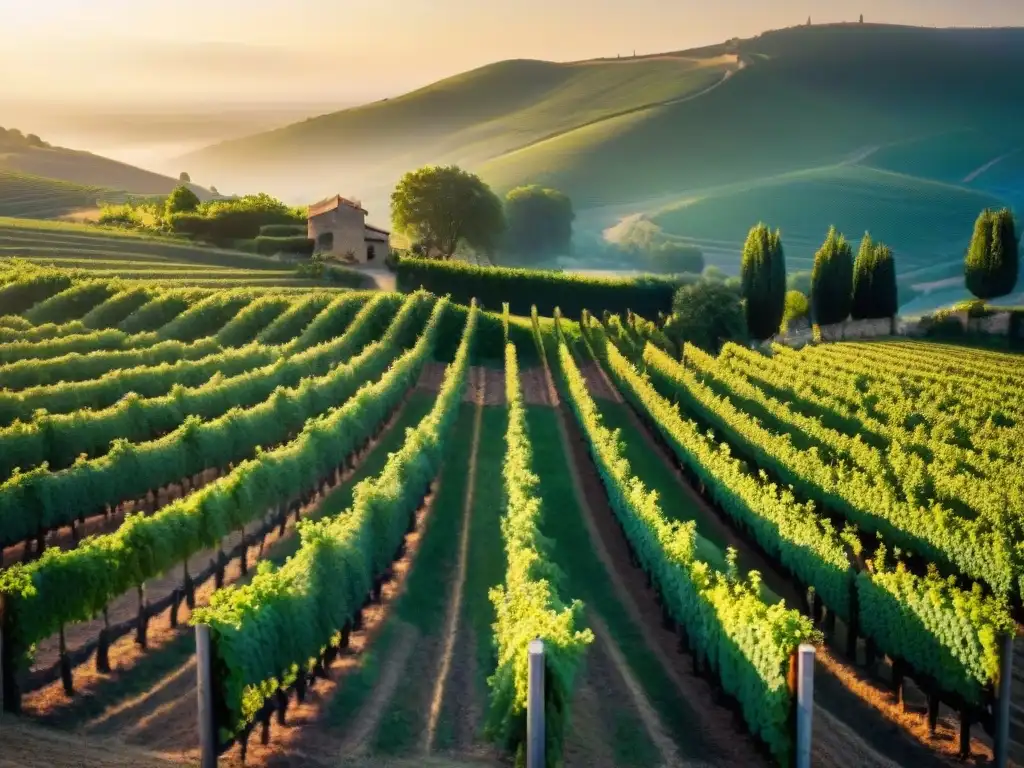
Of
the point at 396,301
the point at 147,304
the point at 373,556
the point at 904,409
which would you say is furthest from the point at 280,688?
the point at 396,301

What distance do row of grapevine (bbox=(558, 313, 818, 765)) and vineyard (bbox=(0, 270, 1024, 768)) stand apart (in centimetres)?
6

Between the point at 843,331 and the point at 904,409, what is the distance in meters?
45.6

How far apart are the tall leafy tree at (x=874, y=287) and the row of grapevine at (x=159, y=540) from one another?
5753 centimetres

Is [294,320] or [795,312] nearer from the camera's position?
[294,320]

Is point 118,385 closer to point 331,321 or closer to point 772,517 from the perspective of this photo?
point 772,517

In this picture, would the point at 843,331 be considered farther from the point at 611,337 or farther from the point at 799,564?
the point at 799,564

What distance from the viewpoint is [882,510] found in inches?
971

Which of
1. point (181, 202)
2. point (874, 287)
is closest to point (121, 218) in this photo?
point (181, 202)

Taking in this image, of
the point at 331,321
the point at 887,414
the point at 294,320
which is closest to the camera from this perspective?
the point at 887,414

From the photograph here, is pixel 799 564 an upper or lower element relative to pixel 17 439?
lower

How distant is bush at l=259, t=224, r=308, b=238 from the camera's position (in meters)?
89.5

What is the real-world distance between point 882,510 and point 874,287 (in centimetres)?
5989

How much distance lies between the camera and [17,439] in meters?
26.7

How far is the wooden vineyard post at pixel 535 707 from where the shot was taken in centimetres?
1188
